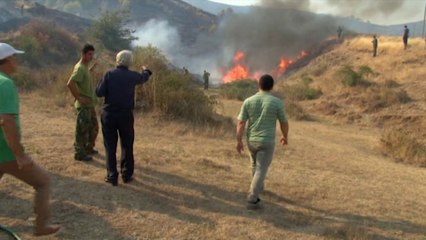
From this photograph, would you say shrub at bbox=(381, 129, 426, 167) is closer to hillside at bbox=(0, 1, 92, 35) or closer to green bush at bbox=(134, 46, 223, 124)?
green bush at bbox=(134, 46, 223, 124)

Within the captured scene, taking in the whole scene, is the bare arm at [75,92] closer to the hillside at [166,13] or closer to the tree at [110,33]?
the tree at [110,33]

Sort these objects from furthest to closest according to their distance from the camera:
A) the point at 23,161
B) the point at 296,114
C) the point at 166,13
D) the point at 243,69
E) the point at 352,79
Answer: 1. the point at 166,13
2. the point at 243,69
3. the point at 352,79
4. the point at 296,114
5. the point at 23,161

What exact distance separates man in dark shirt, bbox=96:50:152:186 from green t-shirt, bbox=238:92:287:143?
1.39m

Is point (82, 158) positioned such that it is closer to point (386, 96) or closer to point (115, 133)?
point (115, 133)

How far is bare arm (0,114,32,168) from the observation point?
372 centimetres

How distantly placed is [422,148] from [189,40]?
63.4 metres

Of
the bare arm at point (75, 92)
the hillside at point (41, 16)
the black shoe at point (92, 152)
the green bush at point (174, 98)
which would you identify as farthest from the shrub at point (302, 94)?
the hillside at point (41, 16)

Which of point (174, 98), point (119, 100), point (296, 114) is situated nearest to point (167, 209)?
point (119, 100)

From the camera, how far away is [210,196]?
614 centimetres

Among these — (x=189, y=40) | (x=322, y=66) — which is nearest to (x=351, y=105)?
(x=322, y=66)

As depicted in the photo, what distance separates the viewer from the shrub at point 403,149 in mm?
11117

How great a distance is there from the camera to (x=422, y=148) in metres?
11.8

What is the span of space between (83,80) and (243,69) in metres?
42.4

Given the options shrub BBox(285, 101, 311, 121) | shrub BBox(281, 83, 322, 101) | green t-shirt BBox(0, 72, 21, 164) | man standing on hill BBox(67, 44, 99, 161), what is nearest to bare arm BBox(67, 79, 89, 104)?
man standing on hill BBox(67, 44, 99, 161)
